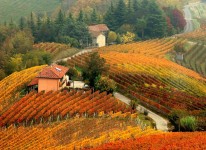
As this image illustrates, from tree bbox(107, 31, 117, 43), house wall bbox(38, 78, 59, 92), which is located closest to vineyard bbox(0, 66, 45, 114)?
house wall bbox(38, 78, 59, 92)

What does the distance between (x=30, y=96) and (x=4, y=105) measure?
2.83 metres

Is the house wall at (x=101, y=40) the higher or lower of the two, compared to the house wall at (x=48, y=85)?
lower

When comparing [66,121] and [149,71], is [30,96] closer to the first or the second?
[66,121]

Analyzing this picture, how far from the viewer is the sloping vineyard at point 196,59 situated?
83.9 meters

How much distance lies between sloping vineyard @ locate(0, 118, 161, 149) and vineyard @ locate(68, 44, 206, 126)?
29.0 ft

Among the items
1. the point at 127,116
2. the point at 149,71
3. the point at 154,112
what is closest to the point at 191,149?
the point at 127,116

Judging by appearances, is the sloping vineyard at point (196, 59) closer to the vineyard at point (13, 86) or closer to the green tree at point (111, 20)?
the green tree at point (111, 20)

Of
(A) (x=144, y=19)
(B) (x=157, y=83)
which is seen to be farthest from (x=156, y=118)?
(A) (x=144, y=19)

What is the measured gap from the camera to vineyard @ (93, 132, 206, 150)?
99.9 feet

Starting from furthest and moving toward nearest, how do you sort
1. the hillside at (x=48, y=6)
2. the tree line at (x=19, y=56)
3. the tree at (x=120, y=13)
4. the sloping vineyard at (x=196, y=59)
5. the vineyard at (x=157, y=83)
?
the hillside at (x=48, y=6) < the tree at (x=120, y=13) < the sloping vineyard at (x=196, y=59) < the tree line at (x=19, y=56) < the vineyard at (x=157, y=83)

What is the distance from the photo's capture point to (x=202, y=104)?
51.2m

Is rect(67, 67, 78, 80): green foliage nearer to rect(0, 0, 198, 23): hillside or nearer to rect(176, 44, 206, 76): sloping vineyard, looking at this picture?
rect(176, 44, 206, 76): sloping vineyard

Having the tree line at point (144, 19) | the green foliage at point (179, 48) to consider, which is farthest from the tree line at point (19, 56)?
the green foliage at point (179, 48)

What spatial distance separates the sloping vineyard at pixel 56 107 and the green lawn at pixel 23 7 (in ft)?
312
